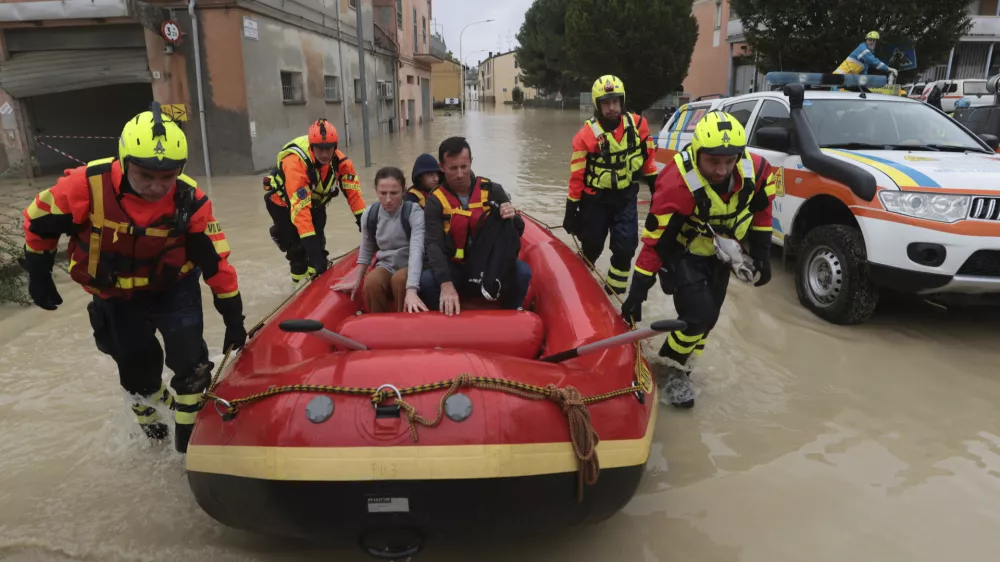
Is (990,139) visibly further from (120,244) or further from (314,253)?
(120,244)

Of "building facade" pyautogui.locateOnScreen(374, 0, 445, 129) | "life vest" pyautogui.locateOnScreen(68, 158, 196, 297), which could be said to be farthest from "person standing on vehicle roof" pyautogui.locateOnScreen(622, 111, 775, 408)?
"building facade" pyautogui.locateOnScreen(374, 0, 445, 129)

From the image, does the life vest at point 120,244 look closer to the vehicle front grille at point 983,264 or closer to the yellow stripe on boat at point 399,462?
the yellow stripe on boat at point 399,462

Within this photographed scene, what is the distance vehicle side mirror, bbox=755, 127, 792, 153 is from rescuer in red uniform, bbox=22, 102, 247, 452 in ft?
12.8

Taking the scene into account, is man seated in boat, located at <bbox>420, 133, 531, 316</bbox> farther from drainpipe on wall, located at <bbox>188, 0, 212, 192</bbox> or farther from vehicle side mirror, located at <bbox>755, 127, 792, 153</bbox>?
drainpipe on wall, located at <bbox>188, 0, 212, 192</bbox>

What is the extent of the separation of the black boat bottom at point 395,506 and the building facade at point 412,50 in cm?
2245

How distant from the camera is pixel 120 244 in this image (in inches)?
102

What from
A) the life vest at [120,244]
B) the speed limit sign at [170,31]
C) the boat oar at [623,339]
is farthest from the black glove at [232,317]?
the speed limit sign at [170,31]

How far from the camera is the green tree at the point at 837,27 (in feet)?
39.5

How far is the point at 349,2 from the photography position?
18.1 m

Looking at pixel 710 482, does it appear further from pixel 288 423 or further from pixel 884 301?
pixel 884 301

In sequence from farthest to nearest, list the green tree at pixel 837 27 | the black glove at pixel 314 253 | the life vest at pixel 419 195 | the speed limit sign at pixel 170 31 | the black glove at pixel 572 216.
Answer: the green tree at pixel 837 27 < the speed limit sign at pixel 170 31 < the black glove at pixel 572 216 < the black glove at pixel 314 253 < the life vest at pixel 419 195

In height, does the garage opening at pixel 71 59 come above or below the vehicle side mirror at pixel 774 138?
above

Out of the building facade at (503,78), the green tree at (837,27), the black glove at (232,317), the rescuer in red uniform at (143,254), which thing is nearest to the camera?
the rescuer in red uniform at (143,254)

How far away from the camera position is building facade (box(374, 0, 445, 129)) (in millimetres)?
24000
